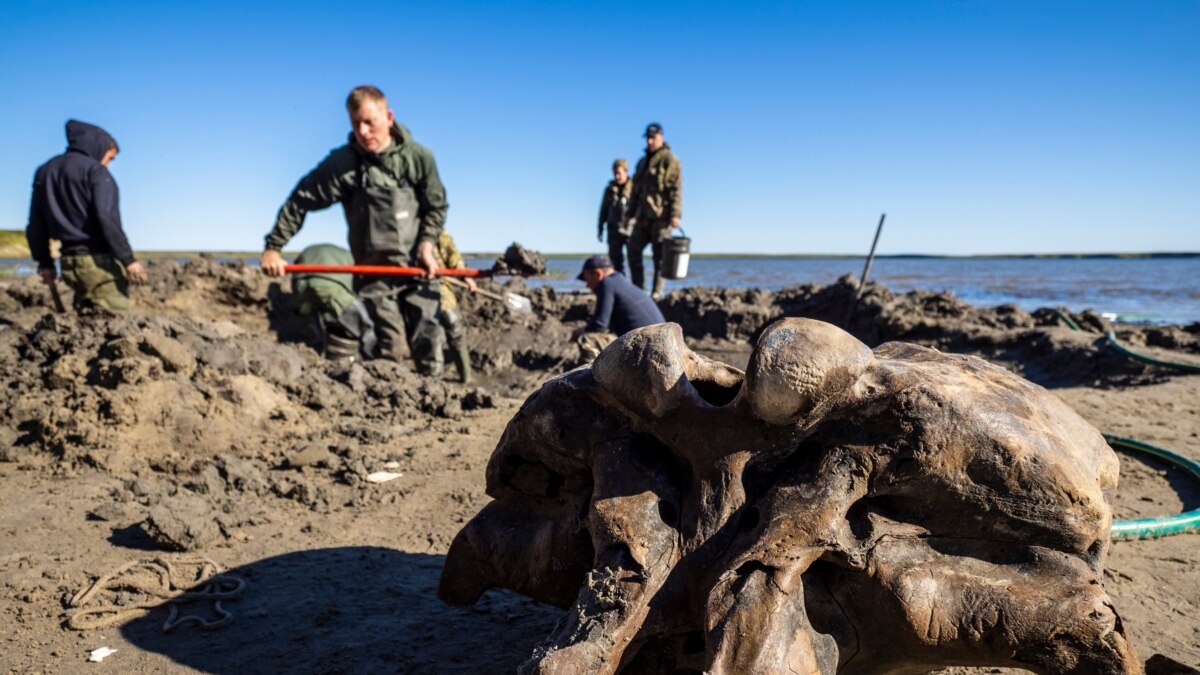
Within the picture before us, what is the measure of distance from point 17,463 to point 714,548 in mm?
4642

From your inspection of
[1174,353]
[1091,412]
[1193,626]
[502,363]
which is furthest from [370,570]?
[1174,353]

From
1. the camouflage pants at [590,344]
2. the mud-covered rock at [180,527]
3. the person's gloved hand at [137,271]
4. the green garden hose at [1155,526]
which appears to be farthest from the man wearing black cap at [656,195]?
the mud-covered rock at [180,527]

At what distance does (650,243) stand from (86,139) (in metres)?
7.61

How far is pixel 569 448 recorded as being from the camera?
2.42 m

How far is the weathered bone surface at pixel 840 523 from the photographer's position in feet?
6.14

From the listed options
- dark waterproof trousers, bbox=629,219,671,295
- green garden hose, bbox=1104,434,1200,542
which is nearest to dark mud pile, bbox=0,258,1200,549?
dark waterproof trousers, bbox=629,219,671,295

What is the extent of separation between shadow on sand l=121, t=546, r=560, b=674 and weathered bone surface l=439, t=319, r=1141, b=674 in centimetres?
83

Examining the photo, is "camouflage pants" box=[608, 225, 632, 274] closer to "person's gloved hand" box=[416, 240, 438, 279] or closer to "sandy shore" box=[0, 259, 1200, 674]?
"sandy shore" box=[0, 259, 1200, 674]

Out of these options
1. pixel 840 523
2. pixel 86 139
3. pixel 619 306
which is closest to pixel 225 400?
pixel 619 306

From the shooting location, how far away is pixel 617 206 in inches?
499

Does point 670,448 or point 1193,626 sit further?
point 1193,626

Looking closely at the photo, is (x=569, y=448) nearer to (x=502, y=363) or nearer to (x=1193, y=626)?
(x=1193, y=626)

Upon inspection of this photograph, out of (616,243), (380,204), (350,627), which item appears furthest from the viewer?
(616,243)

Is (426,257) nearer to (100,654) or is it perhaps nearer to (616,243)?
(100,654)
